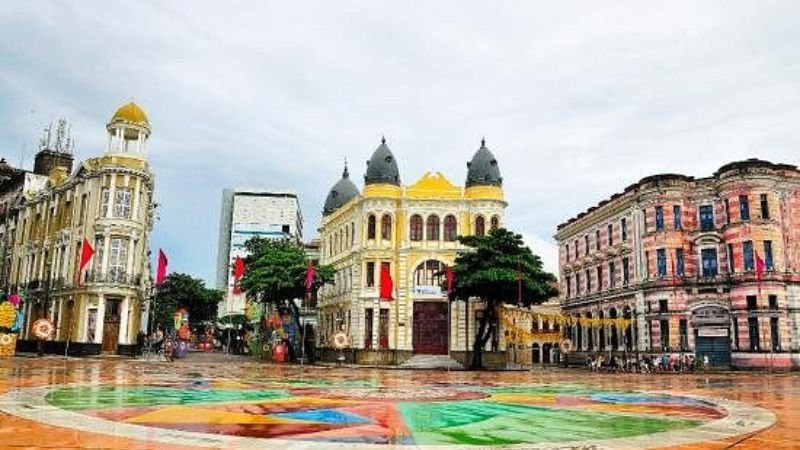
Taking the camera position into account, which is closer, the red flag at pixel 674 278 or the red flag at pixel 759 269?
the red flag at pixel 759 269

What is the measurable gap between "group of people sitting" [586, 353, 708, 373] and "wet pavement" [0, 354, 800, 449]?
75.6 ft

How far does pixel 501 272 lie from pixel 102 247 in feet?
87.7

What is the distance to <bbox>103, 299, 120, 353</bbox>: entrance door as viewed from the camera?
43.9m

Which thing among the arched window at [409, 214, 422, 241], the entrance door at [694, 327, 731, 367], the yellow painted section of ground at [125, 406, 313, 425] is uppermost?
the arched window at [409, 214, 422, 241]

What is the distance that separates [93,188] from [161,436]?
40501 millimetres

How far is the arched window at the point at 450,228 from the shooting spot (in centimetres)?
4925

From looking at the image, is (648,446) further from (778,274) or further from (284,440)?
(778,274)

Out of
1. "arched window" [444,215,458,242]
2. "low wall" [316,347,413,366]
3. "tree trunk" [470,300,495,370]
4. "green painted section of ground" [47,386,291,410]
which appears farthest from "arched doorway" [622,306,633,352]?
"green painted section of ground" [47,386,291,410]

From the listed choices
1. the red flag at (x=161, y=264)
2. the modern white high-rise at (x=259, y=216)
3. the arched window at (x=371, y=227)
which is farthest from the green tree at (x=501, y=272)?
the modern white high-rise at (x=259, y=216)

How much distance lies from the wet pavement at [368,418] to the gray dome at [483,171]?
30.5m

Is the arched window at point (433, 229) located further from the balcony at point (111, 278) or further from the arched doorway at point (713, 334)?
the balcony at point (111, 278)

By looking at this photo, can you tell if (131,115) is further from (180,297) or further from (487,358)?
(180,297)

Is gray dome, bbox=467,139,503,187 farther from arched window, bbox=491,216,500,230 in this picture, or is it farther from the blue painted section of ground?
the blue painted section of ground

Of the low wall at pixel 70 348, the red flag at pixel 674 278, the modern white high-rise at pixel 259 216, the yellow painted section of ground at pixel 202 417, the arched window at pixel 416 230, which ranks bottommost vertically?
the yellow painted section of ground at pixel 202 417
